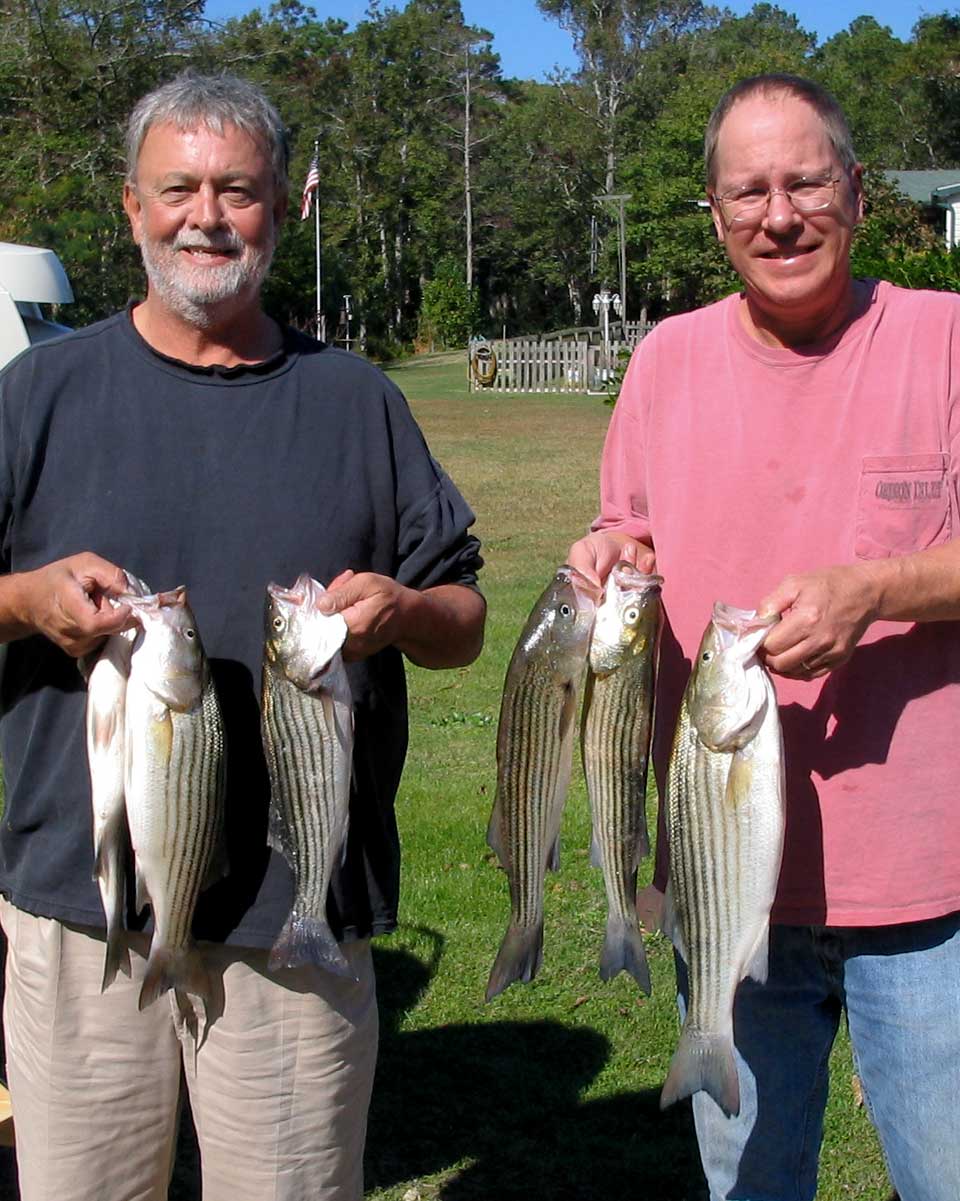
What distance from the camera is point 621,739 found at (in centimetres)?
296

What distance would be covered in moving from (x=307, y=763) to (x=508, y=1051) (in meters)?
2.75

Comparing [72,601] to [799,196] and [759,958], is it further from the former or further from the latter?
[799,196]

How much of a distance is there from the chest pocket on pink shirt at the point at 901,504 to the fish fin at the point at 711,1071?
3.20 ft

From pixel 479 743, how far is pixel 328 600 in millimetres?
5638

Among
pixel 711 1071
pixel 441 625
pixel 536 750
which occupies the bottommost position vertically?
pixel 711 1071

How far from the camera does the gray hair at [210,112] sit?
2986 mm

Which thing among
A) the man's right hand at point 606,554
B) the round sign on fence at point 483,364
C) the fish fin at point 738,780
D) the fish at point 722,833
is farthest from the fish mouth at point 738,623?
the round sign on fence at point 483,364

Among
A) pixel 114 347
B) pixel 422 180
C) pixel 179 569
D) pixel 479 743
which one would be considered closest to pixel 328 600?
pixel 179 569

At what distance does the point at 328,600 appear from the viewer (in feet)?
9.14

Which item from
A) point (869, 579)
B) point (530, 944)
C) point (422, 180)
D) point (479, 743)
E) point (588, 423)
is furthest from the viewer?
point (422, 180)

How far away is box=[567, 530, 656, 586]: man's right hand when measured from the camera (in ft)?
9.96

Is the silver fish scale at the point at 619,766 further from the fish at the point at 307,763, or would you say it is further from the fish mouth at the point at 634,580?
the fish at the point at 307,763

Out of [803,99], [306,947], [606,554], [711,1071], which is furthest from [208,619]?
[803,99]

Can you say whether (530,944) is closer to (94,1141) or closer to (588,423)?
(94,1141)
